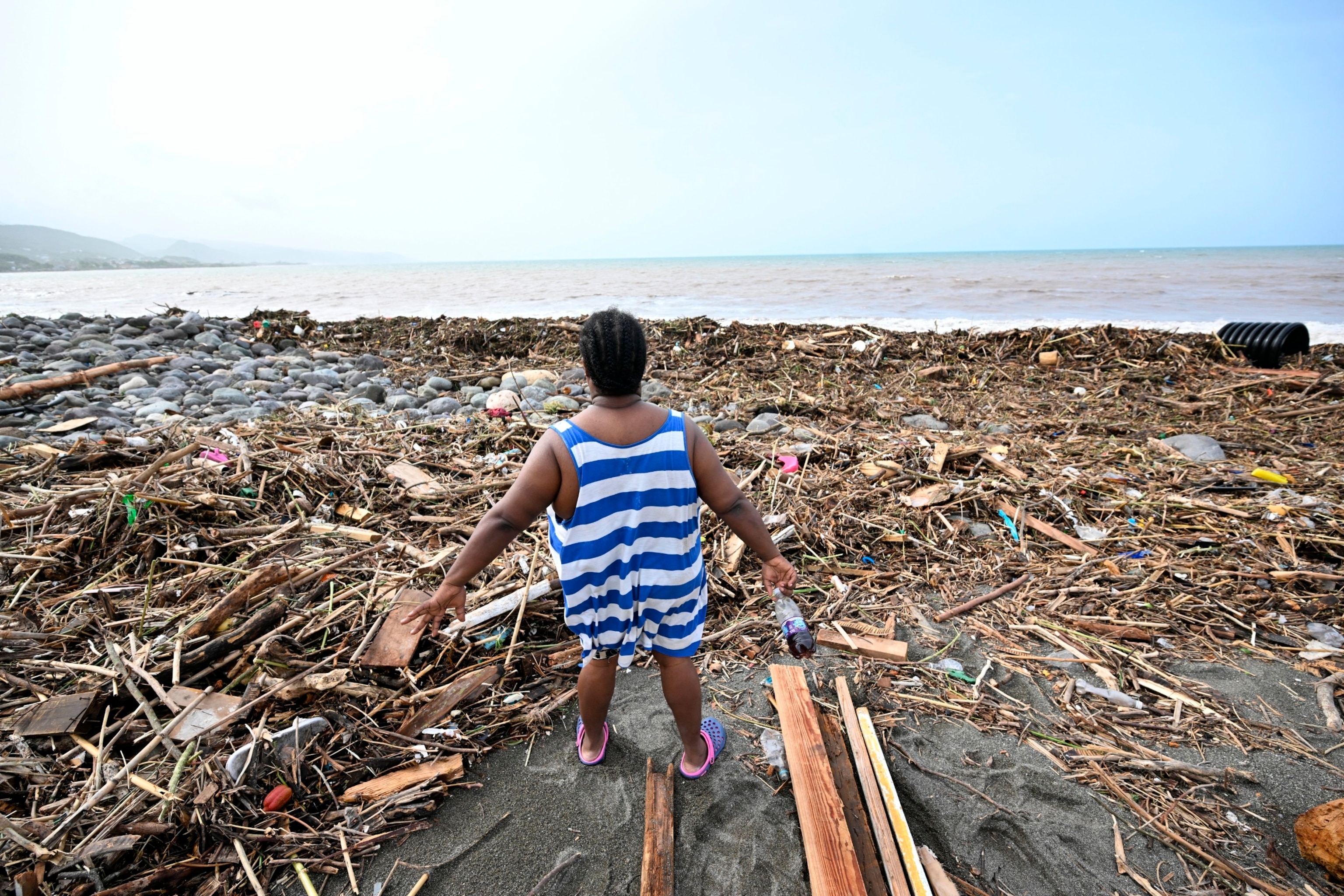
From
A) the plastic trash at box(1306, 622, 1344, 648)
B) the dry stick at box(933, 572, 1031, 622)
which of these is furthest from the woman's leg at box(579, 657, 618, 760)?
the plastic trash at box(1306, 622, 1344, 648)

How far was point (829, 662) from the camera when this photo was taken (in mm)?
3057

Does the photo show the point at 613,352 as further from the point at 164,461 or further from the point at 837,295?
the point at 837,295

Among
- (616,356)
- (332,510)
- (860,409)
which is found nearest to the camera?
(616,356)

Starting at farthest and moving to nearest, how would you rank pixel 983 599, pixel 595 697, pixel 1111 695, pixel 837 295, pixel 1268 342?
pixel 837 295, pixel 1268 342, pixel 983 599, pixel 1111 695, pixel 595 697

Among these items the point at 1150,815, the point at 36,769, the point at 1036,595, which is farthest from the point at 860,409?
the point at 36,769

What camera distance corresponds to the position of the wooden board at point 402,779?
2.23 metres

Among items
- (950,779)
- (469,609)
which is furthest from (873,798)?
(469,609)

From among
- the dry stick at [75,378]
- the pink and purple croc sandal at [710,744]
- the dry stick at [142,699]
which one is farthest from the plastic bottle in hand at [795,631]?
the dry stick at [75,378]

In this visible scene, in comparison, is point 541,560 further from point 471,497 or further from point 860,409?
point 860,409

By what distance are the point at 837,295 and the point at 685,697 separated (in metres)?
21.3

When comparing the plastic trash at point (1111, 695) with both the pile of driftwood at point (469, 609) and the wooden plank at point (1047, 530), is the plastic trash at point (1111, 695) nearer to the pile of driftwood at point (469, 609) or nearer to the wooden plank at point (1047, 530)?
the pile of driftwood at point (469, 609)

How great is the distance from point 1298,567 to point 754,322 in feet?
40.2

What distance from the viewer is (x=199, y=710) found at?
242 cm

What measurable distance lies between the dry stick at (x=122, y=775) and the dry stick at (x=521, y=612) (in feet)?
4.03
